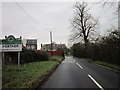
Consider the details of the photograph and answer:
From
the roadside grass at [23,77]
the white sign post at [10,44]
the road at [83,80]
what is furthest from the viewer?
the white sign post at [10,44]

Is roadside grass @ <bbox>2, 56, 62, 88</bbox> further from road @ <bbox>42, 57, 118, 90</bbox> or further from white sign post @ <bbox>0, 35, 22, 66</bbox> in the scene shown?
white sign post @ <bbox>0, 35, 22, 66</bbox>

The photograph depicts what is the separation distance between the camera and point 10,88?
7.43m

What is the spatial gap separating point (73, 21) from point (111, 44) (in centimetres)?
3032

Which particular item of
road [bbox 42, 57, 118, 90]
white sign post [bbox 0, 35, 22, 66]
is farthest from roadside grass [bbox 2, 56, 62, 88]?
white sign post [bbox 0, 35, 22, 66]

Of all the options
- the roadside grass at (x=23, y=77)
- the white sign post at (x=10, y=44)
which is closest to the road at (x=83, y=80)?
the roadside grass at (x=23, y=77)

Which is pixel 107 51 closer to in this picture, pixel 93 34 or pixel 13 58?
pixel 13 58

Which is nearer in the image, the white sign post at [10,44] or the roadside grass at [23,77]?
the roadside grass at [23,77]

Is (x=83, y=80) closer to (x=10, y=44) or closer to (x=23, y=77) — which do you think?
(x=23, y=77)

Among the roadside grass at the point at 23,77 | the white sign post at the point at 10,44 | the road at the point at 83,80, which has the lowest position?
the road at the point at 83,80

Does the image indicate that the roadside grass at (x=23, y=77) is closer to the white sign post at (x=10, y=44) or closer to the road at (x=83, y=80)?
the road at (x=83, y=80)

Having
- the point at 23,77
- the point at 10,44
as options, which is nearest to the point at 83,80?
the point at 23,77

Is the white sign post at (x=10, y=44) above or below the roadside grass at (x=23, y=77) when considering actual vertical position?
above

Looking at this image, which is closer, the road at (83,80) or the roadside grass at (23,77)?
the roadside grass at (23,77)

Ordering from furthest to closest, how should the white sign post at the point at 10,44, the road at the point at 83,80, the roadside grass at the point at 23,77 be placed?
1. the white sign post at the point at 10,44
2. the road at the point at 83,80
3. the roadside grass at the point at 23,77
